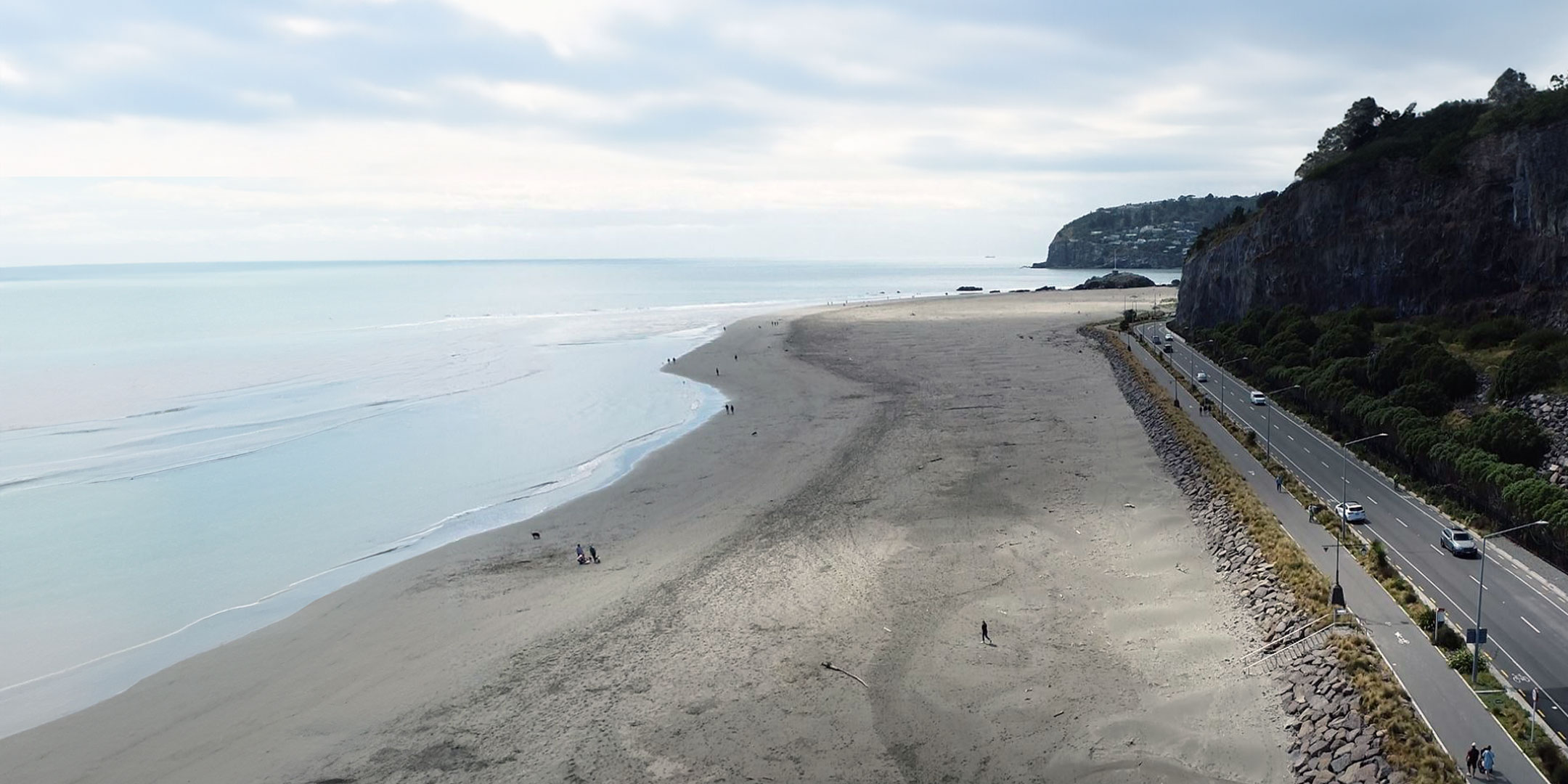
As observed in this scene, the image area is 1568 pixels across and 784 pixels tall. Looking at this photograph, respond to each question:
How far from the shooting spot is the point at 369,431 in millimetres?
56656

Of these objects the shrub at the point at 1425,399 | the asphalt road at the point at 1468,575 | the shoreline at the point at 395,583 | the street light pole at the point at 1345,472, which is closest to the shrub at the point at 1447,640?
the asphalt road at the point at 1468,575

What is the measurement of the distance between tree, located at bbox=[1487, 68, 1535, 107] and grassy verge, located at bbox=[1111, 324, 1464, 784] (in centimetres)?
4943

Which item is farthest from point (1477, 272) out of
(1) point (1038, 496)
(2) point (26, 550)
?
(2) point (26, 550)

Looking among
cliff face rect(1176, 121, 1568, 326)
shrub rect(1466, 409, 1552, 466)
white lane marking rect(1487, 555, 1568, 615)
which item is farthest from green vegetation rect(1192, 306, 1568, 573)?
cliff face rect(1176, 121, 1568, 326)

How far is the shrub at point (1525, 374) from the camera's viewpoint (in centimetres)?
3834

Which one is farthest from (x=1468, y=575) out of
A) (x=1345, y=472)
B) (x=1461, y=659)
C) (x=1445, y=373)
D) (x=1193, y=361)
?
(x=1193, y=361)

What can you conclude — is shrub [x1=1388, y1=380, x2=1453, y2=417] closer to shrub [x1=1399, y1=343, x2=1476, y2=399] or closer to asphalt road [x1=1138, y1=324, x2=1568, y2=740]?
shrub [x1=1399, y1=343, x2=1476, y2=399]

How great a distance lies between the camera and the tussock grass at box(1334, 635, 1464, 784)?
52.5 ft

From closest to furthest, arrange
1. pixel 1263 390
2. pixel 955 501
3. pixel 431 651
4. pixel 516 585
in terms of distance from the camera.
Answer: pixel 431 651
pixel 516 585
pixel 955 501
pixel 1263 390

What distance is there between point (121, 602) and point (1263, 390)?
192ft

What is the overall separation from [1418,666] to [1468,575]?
8039mm

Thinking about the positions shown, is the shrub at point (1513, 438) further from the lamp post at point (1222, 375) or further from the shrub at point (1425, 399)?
the lamp post at point (1222, 375)

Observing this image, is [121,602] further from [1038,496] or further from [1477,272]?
[1477,272]

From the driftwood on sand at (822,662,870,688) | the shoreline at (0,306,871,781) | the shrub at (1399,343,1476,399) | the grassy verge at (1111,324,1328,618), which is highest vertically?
the shrub at (1399,343,1476,399)
